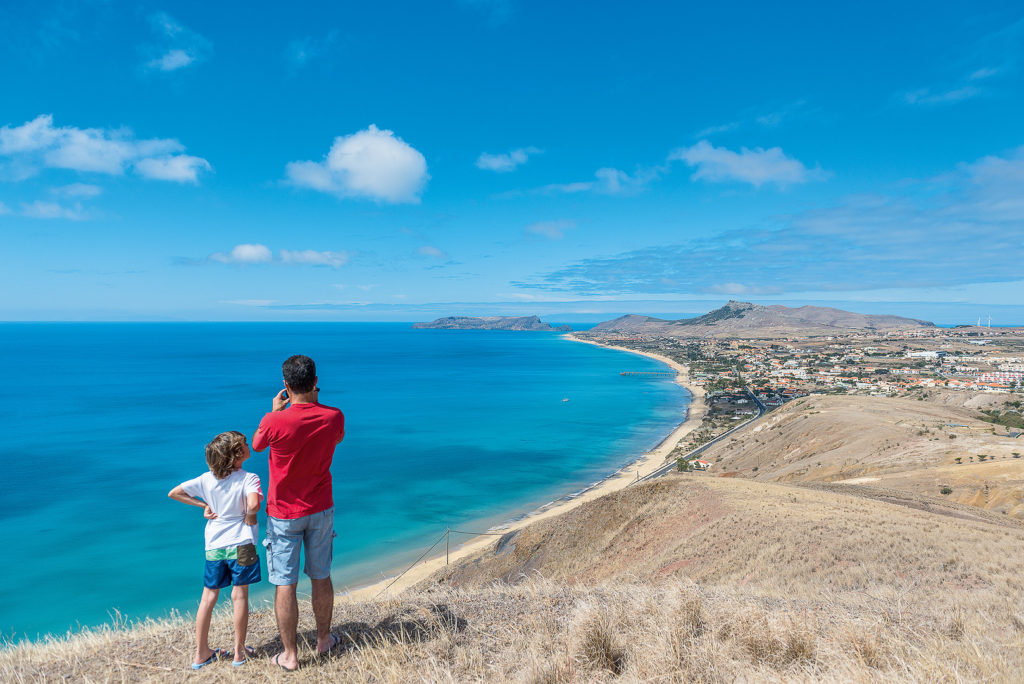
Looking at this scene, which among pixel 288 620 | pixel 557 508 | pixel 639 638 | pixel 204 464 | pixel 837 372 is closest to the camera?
pixel 288 620

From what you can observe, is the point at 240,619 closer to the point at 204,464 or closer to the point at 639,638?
the point at 639,638

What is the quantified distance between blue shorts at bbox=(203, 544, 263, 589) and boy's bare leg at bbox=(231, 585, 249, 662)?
2.8 inches

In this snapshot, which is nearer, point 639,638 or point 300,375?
point 300,375

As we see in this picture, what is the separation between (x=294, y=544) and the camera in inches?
157

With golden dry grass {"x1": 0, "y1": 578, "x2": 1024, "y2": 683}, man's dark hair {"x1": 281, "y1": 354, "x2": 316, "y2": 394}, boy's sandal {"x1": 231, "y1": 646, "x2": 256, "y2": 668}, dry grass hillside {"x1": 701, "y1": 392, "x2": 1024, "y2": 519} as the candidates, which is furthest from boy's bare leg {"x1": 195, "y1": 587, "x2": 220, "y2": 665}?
dry grass hillside {"x1": 701, "y1": 392, "x2": 1024, "y2": 519}

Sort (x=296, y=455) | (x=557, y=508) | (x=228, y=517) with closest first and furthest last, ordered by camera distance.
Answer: (x=296, y=455), (x=228, y=517), (x=557, y=508)

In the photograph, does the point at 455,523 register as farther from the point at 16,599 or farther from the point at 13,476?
the point at 13,476

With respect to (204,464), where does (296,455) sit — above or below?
above

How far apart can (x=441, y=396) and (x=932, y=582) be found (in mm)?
75677

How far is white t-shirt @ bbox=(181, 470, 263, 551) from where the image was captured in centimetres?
409

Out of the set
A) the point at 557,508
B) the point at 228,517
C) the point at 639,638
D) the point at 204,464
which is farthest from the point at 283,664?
the point at 204,464

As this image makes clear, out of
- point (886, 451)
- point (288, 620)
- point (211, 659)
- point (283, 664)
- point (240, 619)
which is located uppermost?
point (288, 620)

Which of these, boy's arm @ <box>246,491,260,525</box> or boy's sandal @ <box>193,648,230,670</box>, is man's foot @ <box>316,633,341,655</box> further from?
boy's arm @ <box>246,491,260,525</box>

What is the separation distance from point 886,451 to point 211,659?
31.2m
